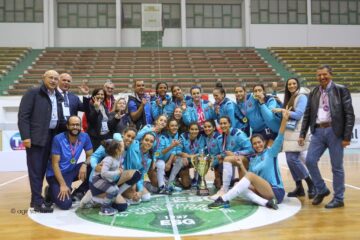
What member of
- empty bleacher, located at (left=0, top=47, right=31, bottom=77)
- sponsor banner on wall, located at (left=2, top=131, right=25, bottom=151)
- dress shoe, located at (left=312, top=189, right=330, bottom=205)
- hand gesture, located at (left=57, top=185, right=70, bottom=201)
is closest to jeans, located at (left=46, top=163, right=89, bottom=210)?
hand gesture, located at (left=57, top=185, right=70, bottom=201)

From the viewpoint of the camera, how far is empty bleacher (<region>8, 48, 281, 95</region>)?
47.0 feet

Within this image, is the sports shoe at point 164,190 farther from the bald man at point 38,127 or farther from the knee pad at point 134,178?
the bald man at point 38,127

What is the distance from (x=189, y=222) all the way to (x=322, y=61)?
1560 cm

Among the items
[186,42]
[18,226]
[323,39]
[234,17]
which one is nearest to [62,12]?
[186,42]

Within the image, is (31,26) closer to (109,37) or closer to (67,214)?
(109,37)

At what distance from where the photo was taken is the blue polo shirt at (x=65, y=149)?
385 cm

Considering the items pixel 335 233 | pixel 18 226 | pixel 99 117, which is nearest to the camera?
pixel 335 233

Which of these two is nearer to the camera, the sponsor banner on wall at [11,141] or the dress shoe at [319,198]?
the dress shoe at [319,198]

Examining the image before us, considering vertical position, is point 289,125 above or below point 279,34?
below

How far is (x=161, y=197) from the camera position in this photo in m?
4.45

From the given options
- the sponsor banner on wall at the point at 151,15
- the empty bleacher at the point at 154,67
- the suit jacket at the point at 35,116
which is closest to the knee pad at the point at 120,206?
the suit jacket at the point at 35,116

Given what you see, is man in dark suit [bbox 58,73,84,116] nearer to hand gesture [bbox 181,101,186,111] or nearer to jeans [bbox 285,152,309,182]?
hand gesture [bbox 181,101,186,111]

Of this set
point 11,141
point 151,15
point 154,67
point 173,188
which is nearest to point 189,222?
point 173,188

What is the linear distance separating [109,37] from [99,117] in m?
15.1
